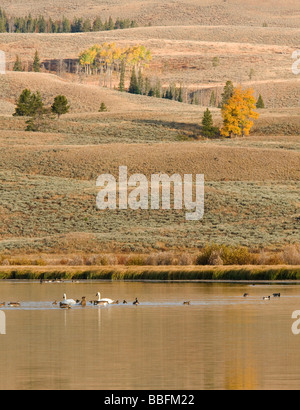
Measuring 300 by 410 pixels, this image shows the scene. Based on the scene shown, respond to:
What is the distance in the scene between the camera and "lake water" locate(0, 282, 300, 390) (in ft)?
52.3

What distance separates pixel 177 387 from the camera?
49.2 ft

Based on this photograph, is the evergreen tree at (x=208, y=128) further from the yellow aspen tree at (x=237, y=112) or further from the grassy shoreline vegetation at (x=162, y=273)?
the grassy shoreline vegetation at (x=162, y=273)

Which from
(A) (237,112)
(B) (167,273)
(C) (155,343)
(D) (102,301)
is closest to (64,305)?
(D) (102,301)

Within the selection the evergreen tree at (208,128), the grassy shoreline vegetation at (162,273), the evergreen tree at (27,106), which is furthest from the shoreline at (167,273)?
the evergreen tree at (27,106)

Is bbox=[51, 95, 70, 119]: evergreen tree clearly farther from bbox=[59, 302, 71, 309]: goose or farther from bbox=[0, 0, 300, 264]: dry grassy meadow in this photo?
bbox=[59, 302, 71, 309]: goose

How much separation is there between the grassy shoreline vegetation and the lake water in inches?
225

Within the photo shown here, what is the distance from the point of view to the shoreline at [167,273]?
39.0 m

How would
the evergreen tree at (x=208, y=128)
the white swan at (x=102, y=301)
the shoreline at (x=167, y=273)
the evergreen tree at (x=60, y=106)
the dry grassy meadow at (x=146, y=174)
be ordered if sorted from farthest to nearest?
1. the evergreen tree at (x=60, y=106)
2. the evergreen tree at (x=208, y=128)
3. the dry grassy meadow at (x=146, y=174)
4. the shoreline at (x=167, y=273)
5. the white swan at (x=102, y=301)

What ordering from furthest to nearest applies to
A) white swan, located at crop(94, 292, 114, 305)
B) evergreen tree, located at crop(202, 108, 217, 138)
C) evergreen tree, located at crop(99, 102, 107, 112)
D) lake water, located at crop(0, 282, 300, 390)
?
evergreen tree, located at crop(99, 102, 107, 112) → evergreen tree, located at crop(202, 108, 217, 138) → white swan, located at crop(94, 292, 114, 305) → lake water, located at crop(0, 282, 300, 390)

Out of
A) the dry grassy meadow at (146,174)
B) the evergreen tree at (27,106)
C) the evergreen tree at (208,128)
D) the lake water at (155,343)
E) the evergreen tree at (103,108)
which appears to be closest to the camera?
the lake water at (155,343)

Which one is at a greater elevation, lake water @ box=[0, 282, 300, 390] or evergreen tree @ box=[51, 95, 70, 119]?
evergreen tree @ box=[51, 95, 70, 119]

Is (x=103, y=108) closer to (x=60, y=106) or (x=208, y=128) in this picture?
(x=60, y=106)

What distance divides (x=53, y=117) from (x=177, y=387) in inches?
4930

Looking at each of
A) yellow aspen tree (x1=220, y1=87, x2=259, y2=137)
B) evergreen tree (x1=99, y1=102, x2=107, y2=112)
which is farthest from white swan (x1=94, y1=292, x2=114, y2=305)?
evergreen tree (x1=99, y1=102, x2=107, y2=112)
